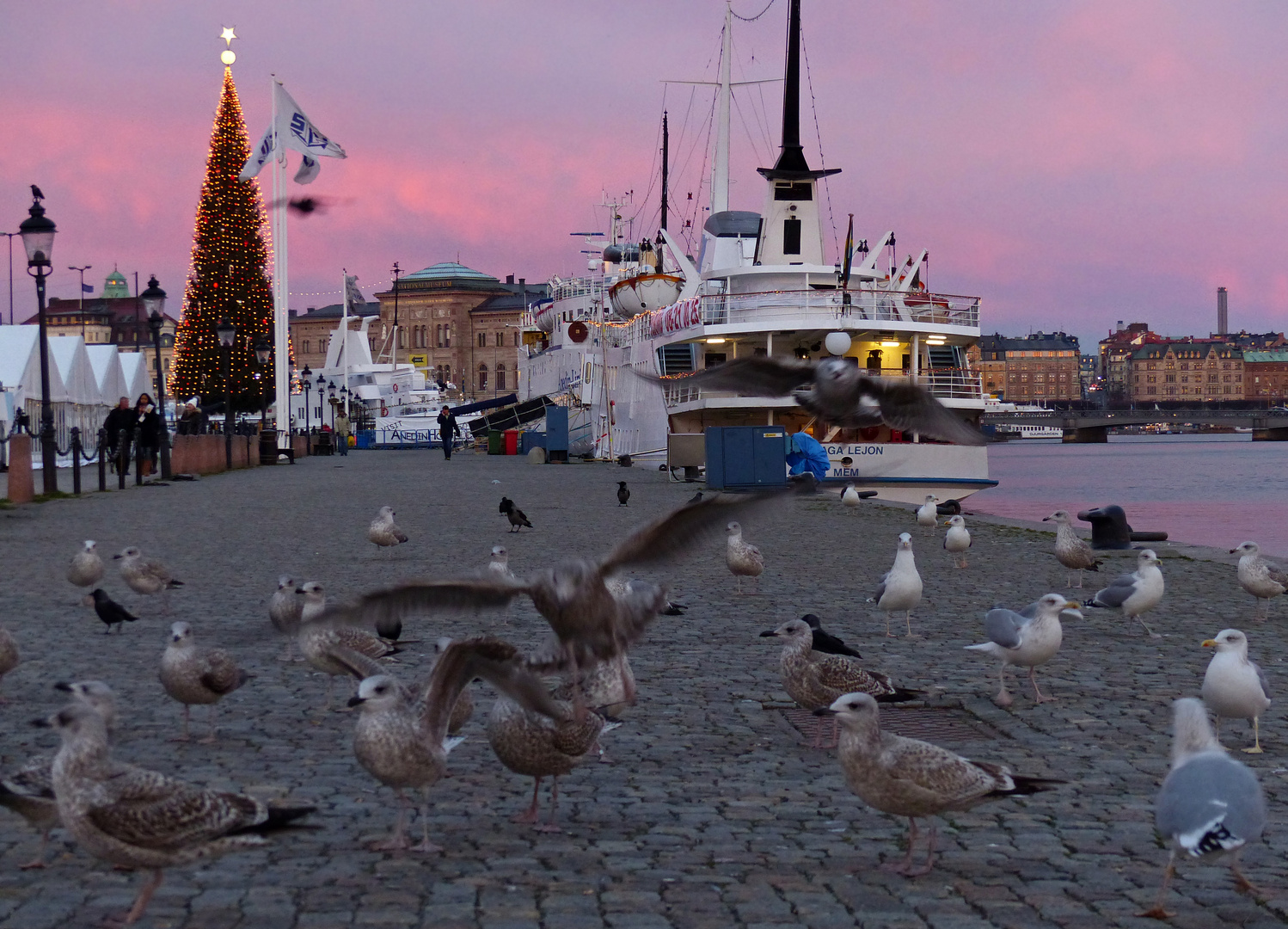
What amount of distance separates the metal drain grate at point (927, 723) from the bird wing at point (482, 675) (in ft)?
7.22

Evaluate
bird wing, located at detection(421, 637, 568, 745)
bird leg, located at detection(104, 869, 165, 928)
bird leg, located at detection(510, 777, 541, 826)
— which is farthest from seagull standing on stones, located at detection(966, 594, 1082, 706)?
bird leg, located at detection(104, 869, 165, 928)

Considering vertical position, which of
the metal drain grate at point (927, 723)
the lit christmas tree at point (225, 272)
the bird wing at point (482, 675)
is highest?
the lit christmas tree at point (225, 272)

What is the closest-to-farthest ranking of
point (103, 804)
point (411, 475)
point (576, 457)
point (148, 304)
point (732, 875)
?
point (103, 804) < point (732, 875) < point (148, 304) < point (411, 475) < point (576, 457)

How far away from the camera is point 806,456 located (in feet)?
86.0

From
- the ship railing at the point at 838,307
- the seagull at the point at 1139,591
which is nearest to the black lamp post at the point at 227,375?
the ship railing at the point at 838,307

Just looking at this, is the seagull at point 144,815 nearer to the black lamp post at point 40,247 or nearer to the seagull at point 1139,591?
the seagull at point 1139,591

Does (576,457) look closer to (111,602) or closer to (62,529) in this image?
(62,529)

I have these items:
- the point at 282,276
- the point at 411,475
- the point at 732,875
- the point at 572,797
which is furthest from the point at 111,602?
the point at 282,276

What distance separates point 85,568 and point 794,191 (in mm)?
31207

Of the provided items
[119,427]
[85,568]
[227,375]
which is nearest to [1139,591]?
[85,568]

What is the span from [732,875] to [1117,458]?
291ft

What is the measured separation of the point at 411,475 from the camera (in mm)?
35906

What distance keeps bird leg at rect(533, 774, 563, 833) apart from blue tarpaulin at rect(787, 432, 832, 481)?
790 inches

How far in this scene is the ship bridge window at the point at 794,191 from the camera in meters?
39.7
